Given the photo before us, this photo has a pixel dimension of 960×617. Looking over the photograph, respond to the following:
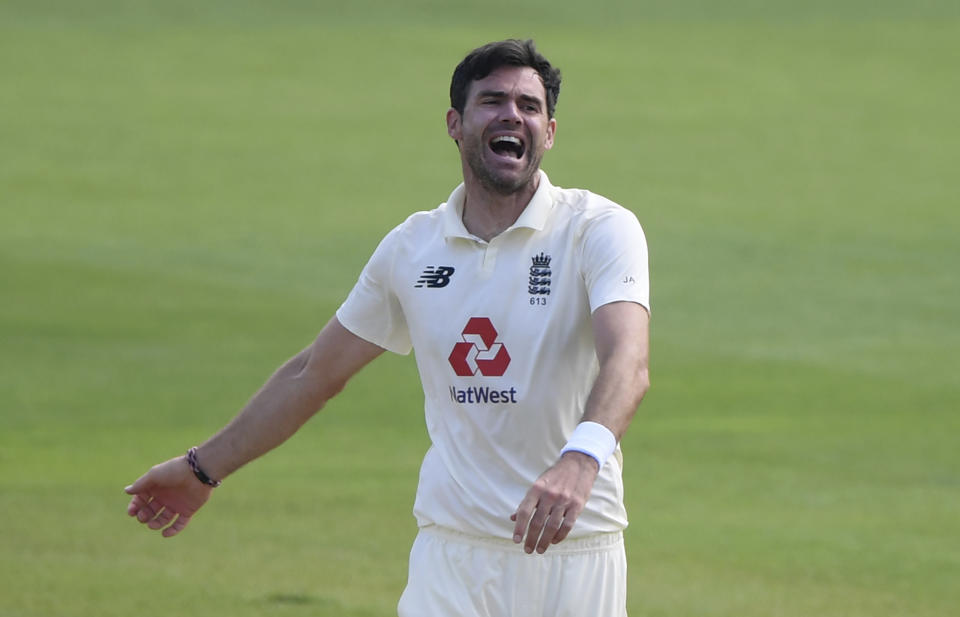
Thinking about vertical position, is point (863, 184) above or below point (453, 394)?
above

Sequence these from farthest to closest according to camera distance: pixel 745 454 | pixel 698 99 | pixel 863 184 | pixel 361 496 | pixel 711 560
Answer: pixel 698 99, pixel 863 184, pixel 745 454, pixel 361 496, pixel 711 560

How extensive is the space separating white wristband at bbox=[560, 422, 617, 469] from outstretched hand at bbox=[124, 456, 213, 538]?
1.79 metres

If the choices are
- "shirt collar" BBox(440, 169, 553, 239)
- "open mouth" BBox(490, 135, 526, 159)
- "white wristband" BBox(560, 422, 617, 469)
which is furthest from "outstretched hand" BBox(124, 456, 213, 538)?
"white wristband" BBox(560, 422, 617, 469)

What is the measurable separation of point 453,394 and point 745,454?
8.68 metres

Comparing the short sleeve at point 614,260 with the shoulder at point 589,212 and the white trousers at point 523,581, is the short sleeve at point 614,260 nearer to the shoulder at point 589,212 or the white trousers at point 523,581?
the shoulder at point 589,212

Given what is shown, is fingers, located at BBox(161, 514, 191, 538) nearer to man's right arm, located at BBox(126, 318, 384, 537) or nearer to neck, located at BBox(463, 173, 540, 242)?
man's right arm, located at BBox(126, 318, 384, 537)

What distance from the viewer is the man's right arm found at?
5.70 m

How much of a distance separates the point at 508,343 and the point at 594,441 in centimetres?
71

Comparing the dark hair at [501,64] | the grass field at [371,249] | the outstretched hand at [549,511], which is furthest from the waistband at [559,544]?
the grass field at [371,249]

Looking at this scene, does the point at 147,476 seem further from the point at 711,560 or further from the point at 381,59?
the point at 381,59

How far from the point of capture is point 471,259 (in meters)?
5.27

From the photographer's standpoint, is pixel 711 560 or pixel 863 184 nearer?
pixel 711 560

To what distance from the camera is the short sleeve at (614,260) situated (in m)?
4.94

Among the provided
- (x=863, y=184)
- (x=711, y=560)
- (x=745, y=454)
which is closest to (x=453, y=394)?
(x=711, y=560)
